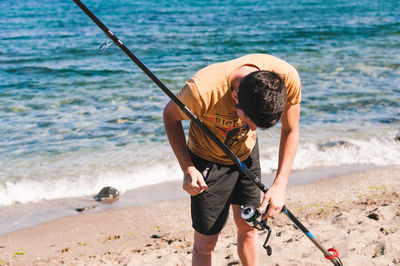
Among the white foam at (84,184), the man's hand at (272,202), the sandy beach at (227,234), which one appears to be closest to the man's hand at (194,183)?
the man's hand at (272,202)

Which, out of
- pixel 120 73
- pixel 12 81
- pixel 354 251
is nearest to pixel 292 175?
pixel 354 251

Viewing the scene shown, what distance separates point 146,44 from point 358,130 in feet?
32.5

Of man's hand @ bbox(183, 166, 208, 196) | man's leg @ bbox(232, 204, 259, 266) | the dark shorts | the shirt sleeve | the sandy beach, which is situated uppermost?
the shirt sleeve

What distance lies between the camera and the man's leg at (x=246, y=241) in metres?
2.90

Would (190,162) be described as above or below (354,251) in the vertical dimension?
above

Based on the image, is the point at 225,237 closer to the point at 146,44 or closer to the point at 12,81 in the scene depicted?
the point at 12,81

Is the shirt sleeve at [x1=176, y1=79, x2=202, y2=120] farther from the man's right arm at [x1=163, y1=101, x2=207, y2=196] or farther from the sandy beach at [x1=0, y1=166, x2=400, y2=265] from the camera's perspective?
the sandy beach at [x1=0, y1=166, x2=400, y2=265]

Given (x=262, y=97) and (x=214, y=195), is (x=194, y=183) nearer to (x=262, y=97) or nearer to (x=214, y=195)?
(x=214, y=195)

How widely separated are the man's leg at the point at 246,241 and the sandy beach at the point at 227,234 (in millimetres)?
449

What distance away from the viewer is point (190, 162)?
2547 millimetres

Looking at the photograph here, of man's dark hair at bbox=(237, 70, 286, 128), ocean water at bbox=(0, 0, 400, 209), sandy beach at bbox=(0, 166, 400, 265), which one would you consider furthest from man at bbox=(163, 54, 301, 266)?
ocean water at bbox=(0, 0, 400, 209)

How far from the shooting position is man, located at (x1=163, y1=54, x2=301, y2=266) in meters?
2.13

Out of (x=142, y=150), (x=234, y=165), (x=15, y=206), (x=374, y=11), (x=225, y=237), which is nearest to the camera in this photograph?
(x=234, y=165)

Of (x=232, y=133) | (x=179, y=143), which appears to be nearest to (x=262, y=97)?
(x=232, y=133)
